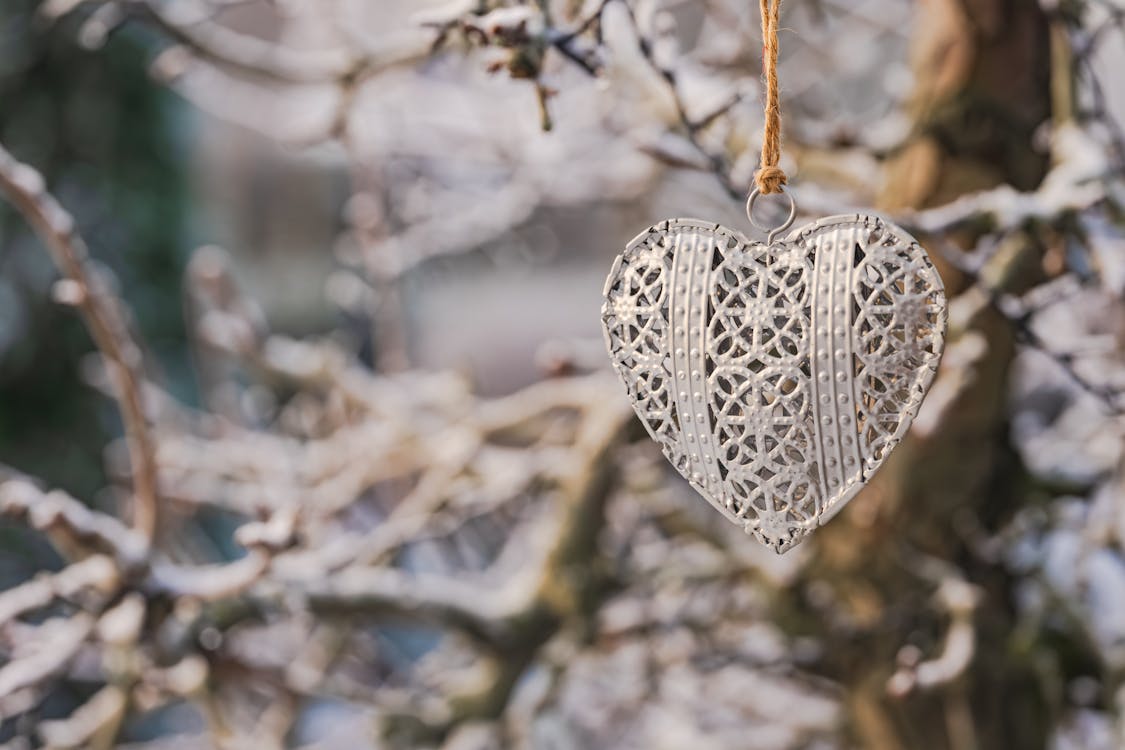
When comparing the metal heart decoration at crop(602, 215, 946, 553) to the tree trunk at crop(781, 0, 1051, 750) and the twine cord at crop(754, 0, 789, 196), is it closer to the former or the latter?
the twine cord at crop(754, 0, 789, 196)

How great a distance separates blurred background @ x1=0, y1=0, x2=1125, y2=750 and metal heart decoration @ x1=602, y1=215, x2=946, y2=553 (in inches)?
4.3

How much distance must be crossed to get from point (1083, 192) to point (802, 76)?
852 mm

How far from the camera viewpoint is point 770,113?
0.54m

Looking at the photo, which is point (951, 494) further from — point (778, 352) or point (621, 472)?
point (778, 352)

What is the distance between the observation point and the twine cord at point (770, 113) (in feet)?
1.70

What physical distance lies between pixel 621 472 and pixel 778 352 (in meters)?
0.46

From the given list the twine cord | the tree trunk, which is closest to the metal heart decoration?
the twine cord

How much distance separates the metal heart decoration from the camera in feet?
1.73

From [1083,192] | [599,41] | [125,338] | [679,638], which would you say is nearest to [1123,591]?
[679,638]

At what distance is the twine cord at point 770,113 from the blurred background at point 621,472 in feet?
0.25

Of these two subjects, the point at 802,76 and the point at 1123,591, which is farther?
the point at 802,76

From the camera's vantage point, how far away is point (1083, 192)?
2.24 feet

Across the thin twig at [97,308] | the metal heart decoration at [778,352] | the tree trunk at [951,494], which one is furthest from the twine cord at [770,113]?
the thin twig at [97,308]

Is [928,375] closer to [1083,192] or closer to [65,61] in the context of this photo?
[1083,192]
